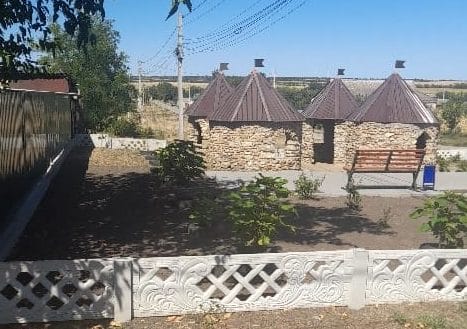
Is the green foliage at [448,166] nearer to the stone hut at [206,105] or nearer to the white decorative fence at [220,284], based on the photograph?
the stone hut at [206,105]

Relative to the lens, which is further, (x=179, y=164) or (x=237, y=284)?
(x=179, y=164)

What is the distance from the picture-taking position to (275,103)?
18531 millimetres

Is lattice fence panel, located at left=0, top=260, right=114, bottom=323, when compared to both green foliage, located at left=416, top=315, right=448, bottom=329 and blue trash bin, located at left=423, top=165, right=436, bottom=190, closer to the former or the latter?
green foliage, located at left=416, top=315, right=448, bottom=329

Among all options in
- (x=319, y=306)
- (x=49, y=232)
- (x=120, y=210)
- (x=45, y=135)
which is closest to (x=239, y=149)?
(x=45, y=135)

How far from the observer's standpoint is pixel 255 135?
18.0 meters

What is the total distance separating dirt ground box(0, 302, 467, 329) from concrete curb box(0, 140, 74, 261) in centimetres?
243

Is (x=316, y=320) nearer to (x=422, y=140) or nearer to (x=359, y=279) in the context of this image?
(x=359, y=279)

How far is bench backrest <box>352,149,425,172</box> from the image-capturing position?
44.3 feet

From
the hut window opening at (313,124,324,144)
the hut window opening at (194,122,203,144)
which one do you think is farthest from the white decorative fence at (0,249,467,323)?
the hut window opening at (313,124,324,144)

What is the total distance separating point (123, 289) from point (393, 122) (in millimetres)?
16191

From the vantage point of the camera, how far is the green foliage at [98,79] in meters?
30.3

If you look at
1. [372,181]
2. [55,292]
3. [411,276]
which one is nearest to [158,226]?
[55,292]

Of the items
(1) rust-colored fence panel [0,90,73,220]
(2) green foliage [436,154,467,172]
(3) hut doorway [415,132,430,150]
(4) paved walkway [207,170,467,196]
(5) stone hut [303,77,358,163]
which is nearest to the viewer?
(1) rust-colored fence panel [0,90,73,220]

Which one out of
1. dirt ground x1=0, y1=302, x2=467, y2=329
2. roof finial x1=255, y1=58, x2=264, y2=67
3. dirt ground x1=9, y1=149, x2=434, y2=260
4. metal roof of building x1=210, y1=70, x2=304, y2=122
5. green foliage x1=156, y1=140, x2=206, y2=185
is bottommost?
dirt ground x1=0, y1=302, x2=467, y2=329
